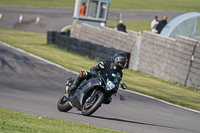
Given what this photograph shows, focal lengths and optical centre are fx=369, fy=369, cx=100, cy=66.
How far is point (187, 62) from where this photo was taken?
50.7 ft

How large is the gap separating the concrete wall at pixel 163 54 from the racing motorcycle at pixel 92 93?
27.3 feet

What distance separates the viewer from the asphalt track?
747cm

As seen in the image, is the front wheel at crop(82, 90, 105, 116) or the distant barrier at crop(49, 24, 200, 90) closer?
the front wheel at crop(82, 90, 105, 116)

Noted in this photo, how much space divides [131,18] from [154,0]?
23.6m

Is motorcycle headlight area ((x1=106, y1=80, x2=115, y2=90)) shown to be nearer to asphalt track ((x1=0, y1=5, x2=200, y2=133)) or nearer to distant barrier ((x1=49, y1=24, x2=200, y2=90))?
asphalt track ((x1=0, y1=5, x2=200, y2=133))

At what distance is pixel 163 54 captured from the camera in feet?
55.7

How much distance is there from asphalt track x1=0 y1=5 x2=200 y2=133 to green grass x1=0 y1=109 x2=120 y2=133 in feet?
2.60

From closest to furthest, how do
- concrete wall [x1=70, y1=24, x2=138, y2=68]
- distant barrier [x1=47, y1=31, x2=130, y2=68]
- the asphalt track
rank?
the asphalt track → distant barrier [x1=47, y1=31, x2=130, y2=68] → concrete wall [x1=70, y1=24, x2=138, y2=68]

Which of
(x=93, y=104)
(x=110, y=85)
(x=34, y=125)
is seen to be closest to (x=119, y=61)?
(x=110, y=85)

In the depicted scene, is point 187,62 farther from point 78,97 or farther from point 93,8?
point 93,8

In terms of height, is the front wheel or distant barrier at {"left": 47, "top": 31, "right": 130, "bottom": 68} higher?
the front wheel

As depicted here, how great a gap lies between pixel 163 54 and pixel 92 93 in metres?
10.1

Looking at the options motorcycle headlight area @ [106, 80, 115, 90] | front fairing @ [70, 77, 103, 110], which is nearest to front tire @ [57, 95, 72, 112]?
front fairing @ [70, 77, 103, 110]

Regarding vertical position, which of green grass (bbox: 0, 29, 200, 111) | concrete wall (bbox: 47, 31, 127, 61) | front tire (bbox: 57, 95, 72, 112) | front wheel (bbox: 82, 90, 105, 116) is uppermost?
front wheel (bbox: 82, 90, 105, 116)
